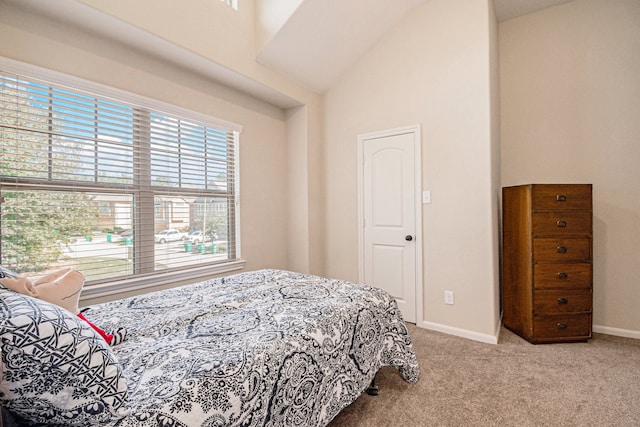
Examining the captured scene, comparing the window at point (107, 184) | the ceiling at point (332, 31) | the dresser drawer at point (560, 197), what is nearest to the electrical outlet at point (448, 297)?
the dresser drawer at point (560, 197)

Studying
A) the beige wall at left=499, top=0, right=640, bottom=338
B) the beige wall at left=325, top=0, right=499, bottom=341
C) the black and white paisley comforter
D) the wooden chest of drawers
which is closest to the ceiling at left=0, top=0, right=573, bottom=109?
the beige wall at left=325, top=0, right=499, bottom=341

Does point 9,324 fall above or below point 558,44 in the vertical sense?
below

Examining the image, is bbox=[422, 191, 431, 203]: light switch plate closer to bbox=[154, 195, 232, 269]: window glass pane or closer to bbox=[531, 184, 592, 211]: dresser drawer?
bbox=[531, 184, 592, 211]: dresser drawer

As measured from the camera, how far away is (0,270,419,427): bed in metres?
0.79

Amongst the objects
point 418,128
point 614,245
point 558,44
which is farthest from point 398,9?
point 614,245

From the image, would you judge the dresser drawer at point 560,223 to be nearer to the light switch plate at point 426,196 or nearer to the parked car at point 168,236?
the light switch plate at point 426,196

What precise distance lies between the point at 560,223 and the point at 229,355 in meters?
2.80

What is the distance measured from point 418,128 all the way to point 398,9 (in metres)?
1.22

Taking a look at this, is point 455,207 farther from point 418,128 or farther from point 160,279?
point 160,279

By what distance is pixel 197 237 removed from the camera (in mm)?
2854

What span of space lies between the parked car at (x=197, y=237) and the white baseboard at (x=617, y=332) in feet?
12.3

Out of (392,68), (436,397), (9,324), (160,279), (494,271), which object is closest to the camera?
(9,324)

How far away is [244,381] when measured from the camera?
1020mm

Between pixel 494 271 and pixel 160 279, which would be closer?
pixel 160 279
